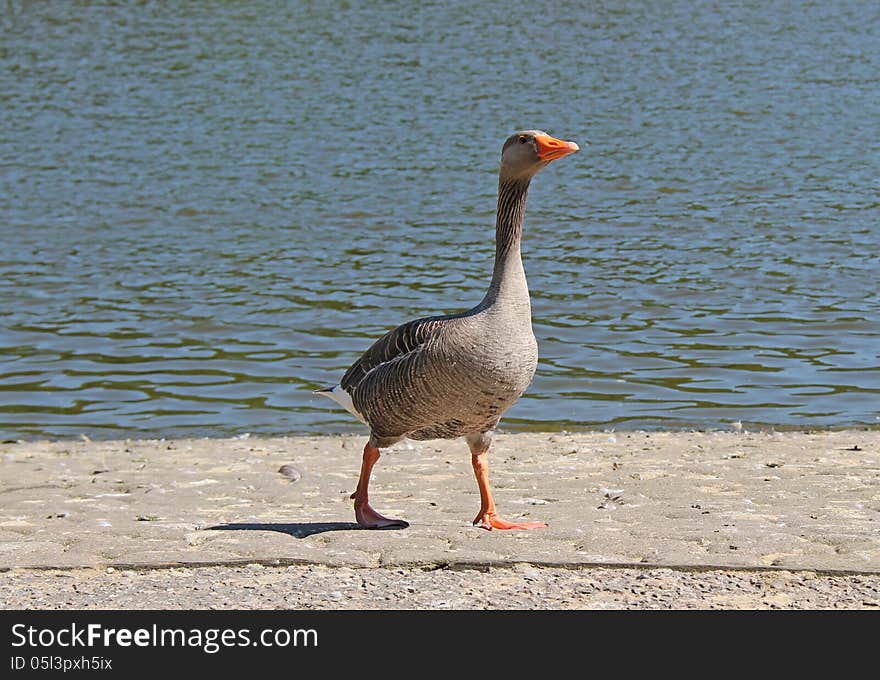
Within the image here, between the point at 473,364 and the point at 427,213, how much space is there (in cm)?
1545

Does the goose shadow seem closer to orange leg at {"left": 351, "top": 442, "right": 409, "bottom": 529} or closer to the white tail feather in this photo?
orange leg at {"left": 351, "top": 442, "right": 409, "bottom": 529}

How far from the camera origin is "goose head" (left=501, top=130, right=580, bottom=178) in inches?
303

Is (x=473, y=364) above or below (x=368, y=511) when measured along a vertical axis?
above

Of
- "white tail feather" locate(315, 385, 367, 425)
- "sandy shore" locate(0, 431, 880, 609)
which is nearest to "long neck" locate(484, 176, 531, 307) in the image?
"white tail feather" locate(315, 385, 367, 425)

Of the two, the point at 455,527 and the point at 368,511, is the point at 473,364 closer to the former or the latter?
the point at 455,527

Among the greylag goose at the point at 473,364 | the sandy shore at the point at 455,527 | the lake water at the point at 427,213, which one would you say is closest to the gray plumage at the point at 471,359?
the greylag goose at the point at 473,364

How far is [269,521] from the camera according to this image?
866 centimetres

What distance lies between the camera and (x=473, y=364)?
7.48m

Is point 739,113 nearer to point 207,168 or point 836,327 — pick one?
point 207,168

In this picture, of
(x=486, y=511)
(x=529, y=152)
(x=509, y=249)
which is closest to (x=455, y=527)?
(x=486, y=511)

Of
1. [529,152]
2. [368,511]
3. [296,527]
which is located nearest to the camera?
[529,152]

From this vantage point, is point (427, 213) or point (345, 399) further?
point (427, 213)

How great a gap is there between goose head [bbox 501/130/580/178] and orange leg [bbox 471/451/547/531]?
1715 millimetres

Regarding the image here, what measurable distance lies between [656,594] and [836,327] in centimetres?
1011
